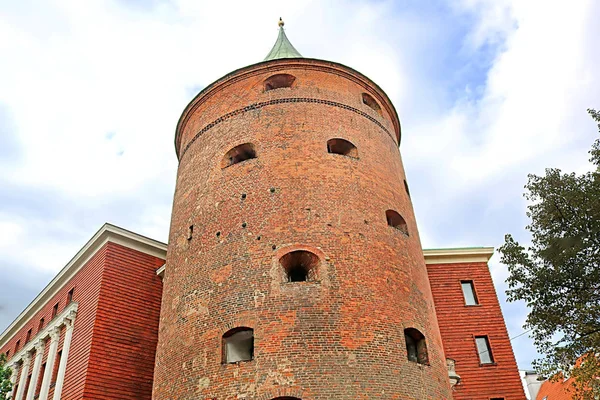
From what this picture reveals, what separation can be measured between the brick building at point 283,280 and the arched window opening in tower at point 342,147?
0.15ft

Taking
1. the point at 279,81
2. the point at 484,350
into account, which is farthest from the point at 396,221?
the point at 484,350

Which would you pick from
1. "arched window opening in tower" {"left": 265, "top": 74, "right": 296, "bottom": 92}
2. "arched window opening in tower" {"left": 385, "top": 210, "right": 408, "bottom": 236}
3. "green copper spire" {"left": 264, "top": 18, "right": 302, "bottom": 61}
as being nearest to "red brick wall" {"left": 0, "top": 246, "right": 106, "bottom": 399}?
"arched window opening in tower" {"left": 265, "top": 74, "right": 296, "bottom": 92}

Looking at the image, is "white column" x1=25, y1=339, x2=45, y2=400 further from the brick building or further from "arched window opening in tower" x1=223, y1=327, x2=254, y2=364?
"arched window opening in tower" x1=223, y1=327, x2=254, y2=364

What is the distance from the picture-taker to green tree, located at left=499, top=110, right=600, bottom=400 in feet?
42.1

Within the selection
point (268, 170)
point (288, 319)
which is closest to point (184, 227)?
point (268, 170)

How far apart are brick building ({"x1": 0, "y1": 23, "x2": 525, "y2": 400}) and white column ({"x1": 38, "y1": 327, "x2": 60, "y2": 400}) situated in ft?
0.22

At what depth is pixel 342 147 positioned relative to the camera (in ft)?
47.8

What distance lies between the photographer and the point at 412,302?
12305 mm

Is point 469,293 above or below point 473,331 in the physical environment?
above

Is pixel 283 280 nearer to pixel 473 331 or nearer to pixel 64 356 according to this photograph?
pixel 473 331

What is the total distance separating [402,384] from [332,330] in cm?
182

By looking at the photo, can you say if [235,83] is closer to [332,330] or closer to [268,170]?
[268,170]

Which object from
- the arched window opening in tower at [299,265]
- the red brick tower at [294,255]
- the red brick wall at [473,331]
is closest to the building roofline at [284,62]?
the red brick tower at [294,255]

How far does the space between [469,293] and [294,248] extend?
374 inches
